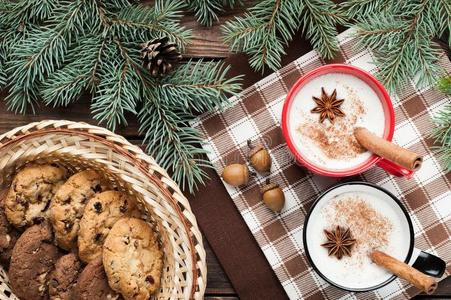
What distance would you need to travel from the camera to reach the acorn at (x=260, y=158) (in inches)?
58.6

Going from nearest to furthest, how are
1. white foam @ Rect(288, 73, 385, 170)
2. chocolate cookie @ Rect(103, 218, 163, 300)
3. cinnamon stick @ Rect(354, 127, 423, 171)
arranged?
cinnamon stick @ Rect(354, 127, 423, 171) → chocolate cookie @ Rect(103, 218, 163, 300) → white foam @ Rect(288, 73, 385, 170)

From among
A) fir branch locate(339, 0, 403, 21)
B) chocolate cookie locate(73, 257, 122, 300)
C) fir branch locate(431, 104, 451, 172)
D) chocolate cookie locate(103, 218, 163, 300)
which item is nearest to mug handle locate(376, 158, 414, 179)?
fir branch locate(431, 104, 451, 172)

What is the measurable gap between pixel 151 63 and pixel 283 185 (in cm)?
43

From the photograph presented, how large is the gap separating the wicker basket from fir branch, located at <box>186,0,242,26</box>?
0.37m

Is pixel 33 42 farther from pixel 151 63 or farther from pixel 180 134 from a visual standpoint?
pixel 180 134

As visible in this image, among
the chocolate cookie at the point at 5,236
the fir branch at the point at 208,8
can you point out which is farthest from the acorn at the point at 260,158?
the chocolate cookie at the point at 5,236

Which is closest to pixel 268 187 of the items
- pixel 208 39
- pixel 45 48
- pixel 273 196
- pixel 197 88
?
pixel 273 196

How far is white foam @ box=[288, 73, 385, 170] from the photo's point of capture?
57.4 inches

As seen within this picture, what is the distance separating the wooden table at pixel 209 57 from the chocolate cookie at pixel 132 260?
0.18 m

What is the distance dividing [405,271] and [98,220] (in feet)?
2.22

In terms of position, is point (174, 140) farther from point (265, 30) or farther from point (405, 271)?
point (405, 271)

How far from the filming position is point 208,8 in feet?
4.96

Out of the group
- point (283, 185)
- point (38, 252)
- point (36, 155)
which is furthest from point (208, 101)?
point (38, 252)

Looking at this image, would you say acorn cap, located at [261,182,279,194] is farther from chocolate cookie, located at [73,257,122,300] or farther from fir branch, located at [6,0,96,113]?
fir branch, located at [6,0,96,113]
